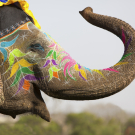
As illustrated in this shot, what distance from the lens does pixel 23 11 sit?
4.04ft

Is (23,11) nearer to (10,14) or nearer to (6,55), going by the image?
(10,14)

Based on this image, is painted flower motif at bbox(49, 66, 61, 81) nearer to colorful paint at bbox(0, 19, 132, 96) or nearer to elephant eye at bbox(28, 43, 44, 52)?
colorful paint at bbox(0, 19, 132, 96)

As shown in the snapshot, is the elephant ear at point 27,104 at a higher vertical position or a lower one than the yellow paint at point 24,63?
lower

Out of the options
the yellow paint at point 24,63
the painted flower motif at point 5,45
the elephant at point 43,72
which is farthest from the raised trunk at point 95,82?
the painted flower motif at point 5,45

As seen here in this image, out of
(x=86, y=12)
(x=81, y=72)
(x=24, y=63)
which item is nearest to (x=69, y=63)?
(x=81, y=72)

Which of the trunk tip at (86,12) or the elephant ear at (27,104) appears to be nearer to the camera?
the elephant ear at (27,104)

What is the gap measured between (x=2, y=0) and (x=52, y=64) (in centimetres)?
40

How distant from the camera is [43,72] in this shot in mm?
1050

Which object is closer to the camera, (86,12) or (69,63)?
(69,63)

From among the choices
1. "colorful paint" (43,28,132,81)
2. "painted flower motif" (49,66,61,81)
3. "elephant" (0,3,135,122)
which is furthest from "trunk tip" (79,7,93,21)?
"painted flower motif" (49,66,61,81)

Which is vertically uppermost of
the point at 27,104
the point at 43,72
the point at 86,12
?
the point at 86,12

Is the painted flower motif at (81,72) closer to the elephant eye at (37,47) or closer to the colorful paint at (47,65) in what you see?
the colorful paint at (47,65)

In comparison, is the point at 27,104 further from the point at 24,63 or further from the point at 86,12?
the point at 86,12

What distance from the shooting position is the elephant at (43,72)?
101 centimetres
